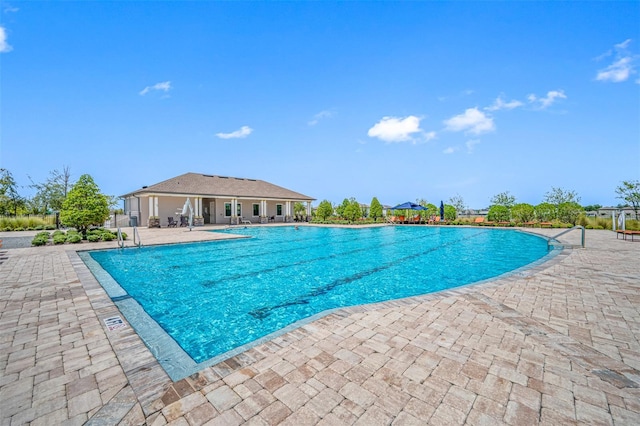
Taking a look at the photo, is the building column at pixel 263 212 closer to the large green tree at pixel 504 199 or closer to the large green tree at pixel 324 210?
the large green tree at pixel 324 210

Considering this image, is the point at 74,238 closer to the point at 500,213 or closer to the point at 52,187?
the point at 52,187

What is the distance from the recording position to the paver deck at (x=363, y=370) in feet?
6.19

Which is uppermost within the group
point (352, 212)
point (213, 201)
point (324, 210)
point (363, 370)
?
point (213, 201)

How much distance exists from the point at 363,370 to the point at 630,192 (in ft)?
103

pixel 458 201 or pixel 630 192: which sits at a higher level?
pixel 458 201

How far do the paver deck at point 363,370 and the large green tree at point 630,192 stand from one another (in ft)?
86.9

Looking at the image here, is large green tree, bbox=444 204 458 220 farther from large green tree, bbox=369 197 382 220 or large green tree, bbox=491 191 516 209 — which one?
large green tree, bbox=369 197 382 220

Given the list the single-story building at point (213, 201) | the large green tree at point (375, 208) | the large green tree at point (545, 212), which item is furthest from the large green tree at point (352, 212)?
the large green tree at point (545, 212)

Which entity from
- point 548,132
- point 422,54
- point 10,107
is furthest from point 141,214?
point 548,132

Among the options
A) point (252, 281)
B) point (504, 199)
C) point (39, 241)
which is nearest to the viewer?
point (252, 281)

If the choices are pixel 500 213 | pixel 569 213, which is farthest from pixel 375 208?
pixel 569 213

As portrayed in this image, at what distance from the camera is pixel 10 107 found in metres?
12.5

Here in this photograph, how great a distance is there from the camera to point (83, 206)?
12.9 m

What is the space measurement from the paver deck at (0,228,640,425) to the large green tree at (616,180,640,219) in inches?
1043
